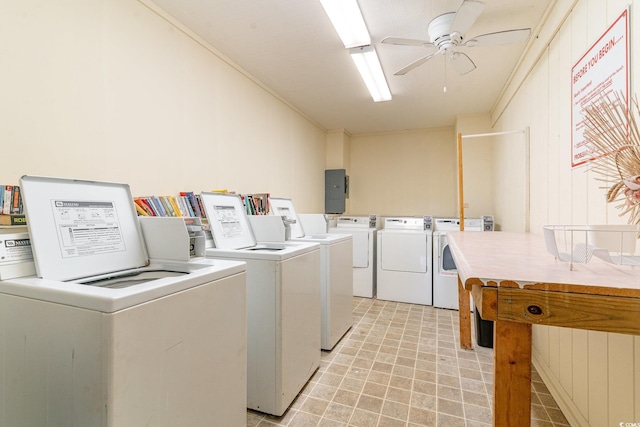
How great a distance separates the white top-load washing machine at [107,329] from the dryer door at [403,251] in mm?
2847

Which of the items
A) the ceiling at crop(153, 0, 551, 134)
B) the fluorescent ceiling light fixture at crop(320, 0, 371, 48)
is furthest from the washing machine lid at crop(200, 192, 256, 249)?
the fluorescent ceiling light fixture at crop(320, 0, 371, 48)

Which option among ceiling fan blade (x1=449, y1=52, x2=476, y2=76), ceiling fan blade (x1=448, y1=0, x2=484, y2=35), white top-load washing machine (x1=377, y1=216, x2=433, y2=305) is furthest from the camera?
white top-load washing machine (x1=377, y1=216, x2=433, y2=305)

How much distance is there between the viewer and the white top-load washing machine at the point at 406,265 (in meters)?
3.65

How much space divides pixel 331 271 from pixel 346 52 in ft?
6.38

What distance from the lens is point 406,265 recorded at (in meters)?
3.74

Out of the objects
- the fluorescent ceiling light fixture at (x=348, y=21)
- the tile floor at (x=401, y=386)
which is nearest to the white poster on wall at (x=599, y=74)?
the fluorescent ceiling light fixture at (x=348, y=21)

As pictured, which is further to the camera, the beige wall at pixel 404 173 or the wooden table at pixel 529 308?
the beige wall at pixel 404 173

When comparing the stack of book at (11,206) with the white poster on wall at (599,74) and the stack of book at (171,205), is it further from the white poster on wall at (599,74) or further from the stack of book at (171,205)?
the white poster on wall at (599,74)

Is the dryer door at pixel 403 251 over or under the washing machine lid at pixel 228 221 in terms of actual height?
under

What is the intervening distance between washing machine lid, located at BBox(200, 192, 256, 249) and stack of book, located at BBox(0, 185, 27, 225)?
0.92 metres

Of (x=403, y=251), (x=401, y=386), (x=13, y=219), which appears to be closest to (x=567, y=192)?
(x=401, y=386)

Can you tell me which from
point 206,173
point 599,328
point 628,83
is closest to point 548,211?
point 628,83

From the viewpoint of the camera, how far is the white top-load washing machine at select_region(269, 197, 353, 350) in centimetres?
241

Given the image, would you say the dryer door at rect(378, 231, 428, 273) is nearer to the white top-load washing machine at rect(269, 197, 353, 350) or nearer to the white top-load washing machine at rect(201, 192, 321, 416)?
the white top-load washing machine at rect(269, 197, 353, 350)
